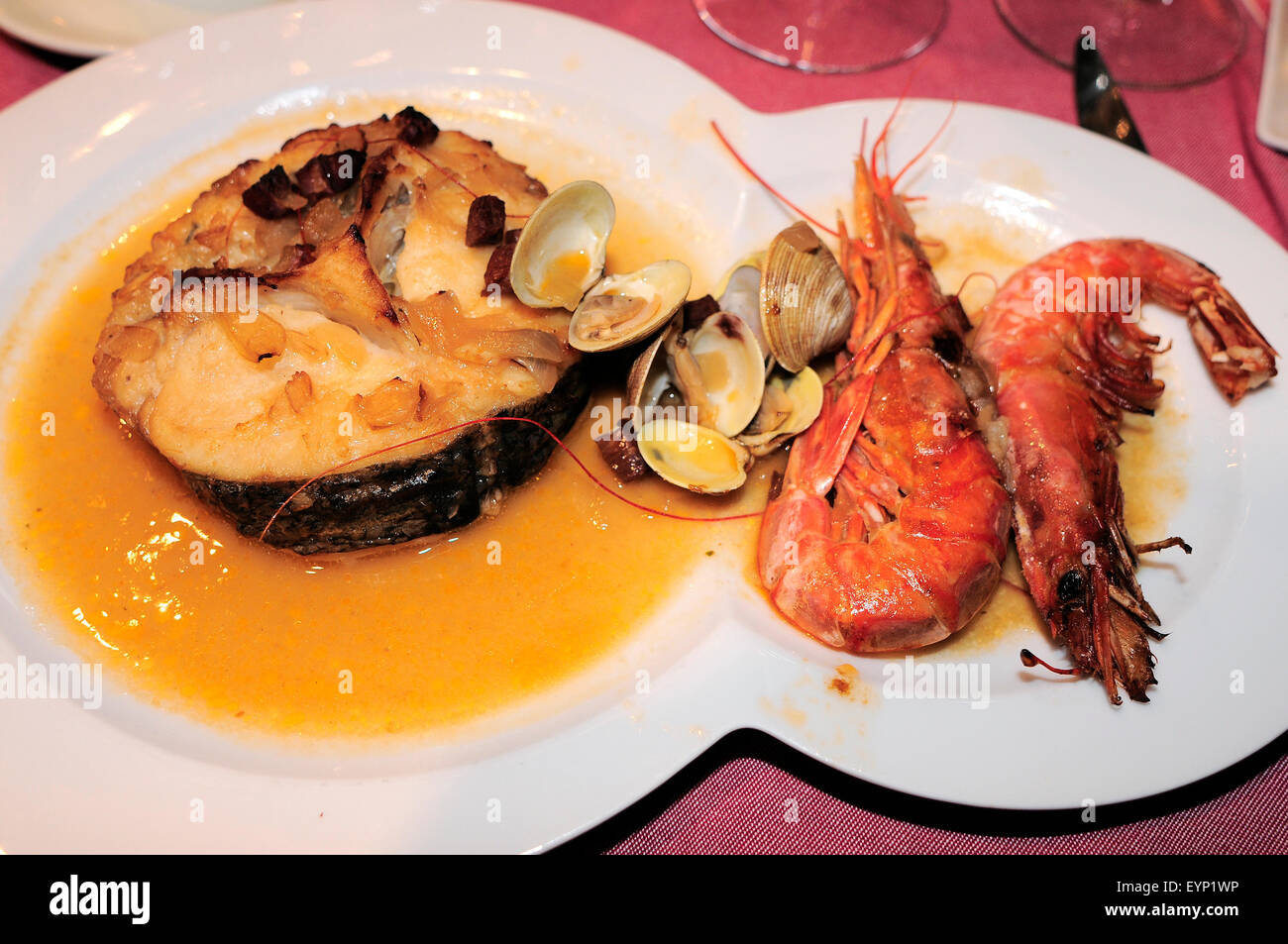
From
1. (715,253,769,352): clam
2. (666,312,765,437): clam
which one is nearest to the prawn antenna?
(666,312,765,437): clam

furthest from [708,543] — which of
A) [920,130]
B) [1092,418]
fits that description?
[920,130]

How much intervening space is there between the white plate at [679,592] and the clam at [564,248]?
0.66 m

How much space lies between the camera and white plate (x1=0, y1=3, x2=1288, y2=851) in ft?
7.57

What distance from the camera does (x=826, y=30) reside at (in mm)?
4094

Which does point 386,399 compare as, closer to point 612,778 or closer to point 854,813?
point 612,778

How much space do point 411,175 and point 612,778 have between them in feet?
6.55

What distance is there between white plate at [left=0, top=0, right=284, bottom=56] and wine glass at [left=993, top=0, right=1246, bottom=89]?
10.9 ft

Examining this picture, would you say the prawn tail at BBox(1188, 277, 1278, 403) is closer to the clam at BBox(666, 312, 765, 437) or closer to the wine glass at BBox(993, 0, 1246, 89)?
the wine glass at BBox(993, 0, 1246, 89)

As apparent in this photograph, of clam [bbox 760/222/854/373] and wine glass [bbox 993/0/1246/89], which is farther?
wine glass [bbox 993/0/1246/89]

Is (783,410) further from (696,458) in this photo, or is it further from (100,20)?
(100,20)

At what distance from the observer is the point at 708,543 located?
9.76 ft

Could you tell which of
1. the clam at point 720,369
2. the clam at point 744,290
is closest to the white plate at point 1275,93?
the clam at point 744,290

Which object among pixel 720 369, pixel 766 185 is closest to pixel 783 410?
pixel 720 369

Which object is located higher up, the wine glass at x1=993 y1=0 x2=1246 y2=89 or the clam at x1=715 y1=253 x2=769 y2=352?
the wine glass at x1=993 y1=0 x2=1246 y2=89
